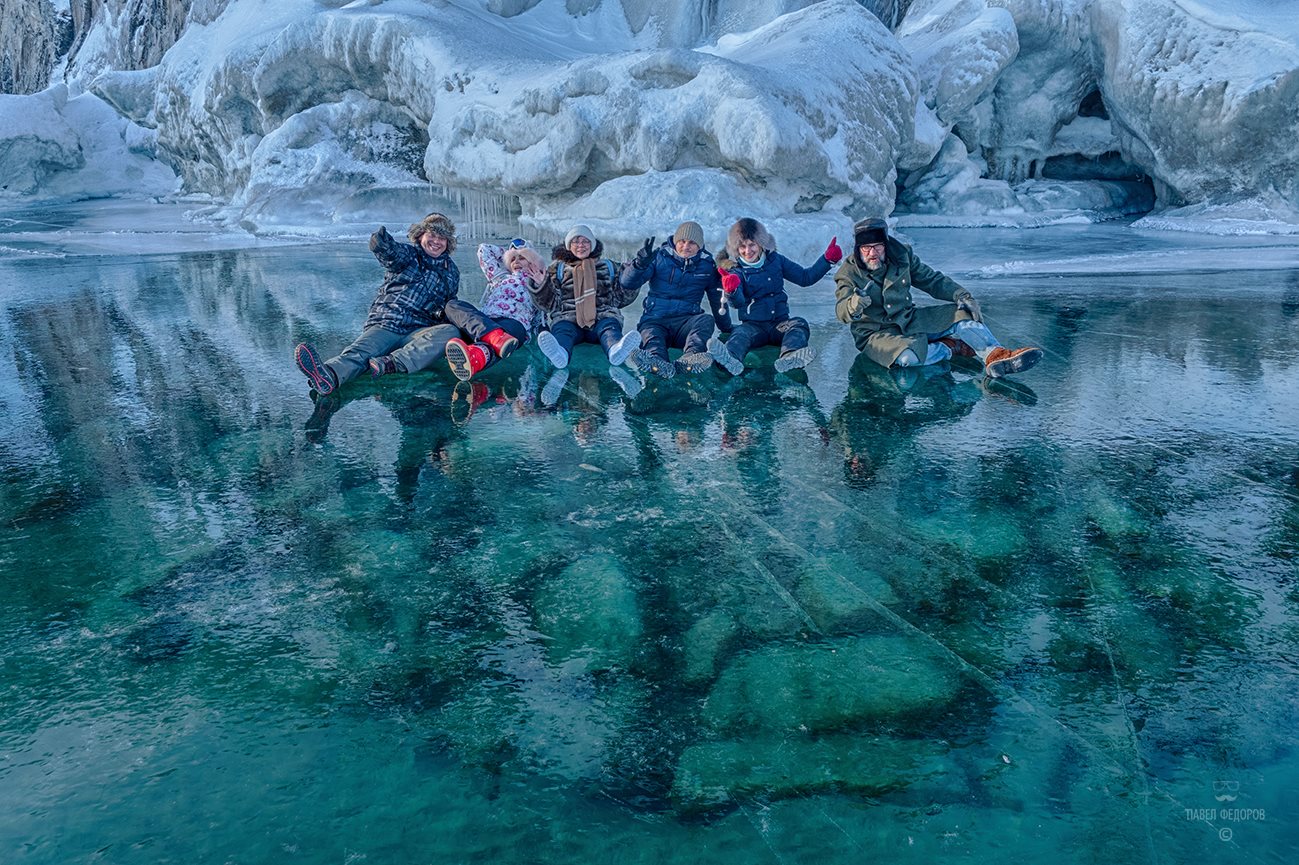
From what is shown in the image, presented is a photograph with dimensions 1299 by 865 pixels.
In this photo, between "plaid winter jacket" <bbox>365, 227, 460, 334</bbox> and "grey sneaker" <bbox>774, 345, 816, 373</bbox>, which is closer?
"grey sneaker" <bbox>774, 345, 816, 373</bbox>

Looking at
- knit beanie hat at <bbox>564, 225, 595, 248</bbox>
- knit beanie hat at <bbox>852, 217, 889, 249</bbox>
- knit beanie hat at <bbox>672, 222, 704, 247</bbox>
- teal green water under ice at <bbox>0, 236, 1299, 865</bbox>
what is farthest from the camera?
knit beanie hat at <bbox>564, 225, 595, 248</bbox>

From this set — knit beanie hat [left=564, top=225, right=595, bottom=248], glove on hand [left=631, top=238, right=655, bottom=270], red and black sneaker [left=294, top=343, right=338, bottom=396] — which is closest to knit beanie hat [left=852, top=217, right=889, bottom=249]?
glove on hand [left=631, top=238, right=655, bottom=270]

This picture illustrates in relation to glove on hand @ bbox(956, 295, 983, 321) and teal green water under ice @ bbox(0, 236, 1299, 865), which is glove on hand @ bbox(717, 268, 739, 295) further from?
glove on hand @ bbox(956, 295, 983, 321)

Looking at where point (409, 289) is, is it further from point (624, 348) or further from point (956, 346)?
point (956, 346)

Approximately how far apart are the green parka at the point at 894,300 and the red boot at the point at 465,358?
6.79ft

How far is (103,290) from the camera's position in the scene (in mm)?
8414

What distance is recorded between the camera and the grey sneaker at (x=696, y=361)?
5129 millimetres

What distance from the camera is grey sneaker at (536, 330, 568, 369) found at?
5.31m

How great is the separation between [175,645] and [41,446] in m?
2.19

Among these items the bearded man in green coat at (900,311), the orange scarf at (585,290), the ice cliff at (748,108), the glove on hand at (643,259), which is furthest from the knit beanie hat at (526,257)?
the ice cliff at (748,108)

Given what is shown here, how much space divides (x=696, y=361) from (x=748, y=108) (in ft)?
19.6

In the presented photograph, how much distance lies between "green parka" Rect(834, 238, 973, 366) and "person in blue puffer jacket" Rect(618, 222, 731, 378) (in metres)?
0.83

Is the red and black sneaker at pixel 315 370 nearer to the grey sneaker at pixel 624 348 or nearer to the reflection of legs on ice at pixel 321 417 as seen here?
the reflection of legs on ice at pixel 321 417

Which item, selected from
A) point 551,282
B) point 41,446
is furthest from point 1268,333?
point 41,446
